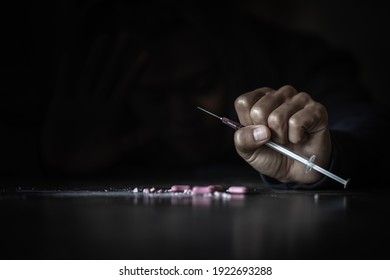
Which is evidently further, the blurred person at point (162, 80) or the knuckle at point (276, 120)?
the blurred person at point (162, 80)

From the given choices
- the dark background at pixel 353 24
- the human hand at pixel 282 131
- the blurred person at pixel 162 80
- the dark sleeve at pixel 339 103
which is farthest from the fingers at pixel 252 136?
the dark background at pixel 353 24

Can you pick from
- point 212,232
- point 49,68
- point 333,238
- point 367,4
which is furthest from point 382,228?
point 367,4

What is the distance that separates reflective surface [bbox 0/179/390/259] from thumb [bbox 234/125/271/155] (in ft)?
0.29

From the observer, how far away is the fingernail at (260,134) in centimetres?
88

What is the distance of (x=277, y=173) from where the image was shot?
0.96 m

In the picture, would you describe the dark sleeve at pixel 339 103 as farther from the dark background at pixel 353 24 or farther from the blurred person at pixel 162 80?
the dark background at pixel 353 24

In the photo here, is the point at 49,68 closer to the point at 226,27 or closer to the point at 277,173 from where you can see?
the point at 226,27

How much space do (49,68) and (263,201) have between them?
1.30 m

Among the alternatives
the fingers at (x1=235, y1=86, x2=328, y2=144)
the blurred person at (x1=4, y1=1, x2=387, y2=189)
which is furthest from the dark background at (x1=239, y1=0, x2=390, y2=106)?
the fingers at (x1=235, y1=86, x2=328, y2=144)

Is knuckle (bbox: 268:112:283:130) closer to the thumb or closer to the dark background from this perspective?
the thumb

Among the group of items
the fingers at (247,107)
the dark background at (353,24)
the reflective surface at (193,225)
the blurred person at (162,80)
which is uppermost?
the dark background at (353,24)

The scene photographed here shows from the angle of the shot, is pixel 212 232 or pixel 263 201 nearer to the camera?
pixel 212 232

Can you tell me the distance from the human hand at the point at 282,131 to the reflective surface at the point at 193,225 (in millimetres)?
49

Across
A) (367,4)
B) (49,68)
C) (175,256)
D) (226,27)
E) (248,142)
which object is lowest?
(175,256)
